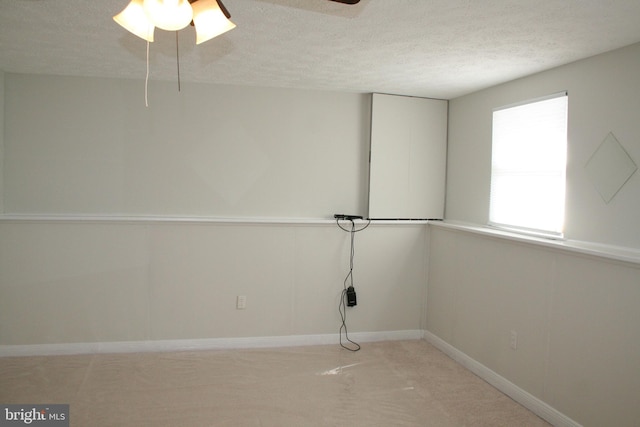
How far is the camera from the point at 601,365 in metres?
2.61

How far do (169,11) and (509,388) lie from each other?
3.28 meters

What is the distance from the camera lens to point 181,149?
416cm

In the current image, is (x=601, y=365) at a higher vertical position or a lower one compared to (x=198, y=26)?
lower

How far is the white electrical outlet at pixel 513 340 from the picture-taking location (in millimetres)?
3283

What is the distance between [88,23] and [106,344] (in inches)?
104

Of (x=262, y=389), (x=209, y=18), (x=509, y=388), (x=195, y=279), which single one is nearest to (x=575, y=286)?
(x=509, y=388)

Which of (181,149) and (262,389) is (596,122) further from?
(181,149)

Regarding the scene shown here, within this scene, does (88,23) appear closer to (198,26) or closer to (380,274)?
(198,26)

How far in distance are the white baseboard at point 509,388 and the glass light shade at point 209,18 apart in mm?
2997

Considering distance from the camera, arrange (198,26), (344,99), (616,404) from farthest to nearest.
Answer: (344,99), (616,404), (198,26)

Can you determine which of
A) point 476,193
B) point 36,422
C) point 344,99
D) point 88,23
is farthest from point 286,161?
point 36,422

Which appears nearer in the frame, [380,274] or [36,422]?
[36,422]

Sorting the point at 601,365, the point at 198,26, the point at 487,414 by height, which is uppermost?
the point at 198,26

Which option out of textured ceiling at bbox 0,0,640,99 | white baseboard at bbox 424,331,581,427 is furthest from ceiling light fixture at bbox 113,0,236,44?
white baseboard at bbox 424,331,581,427
